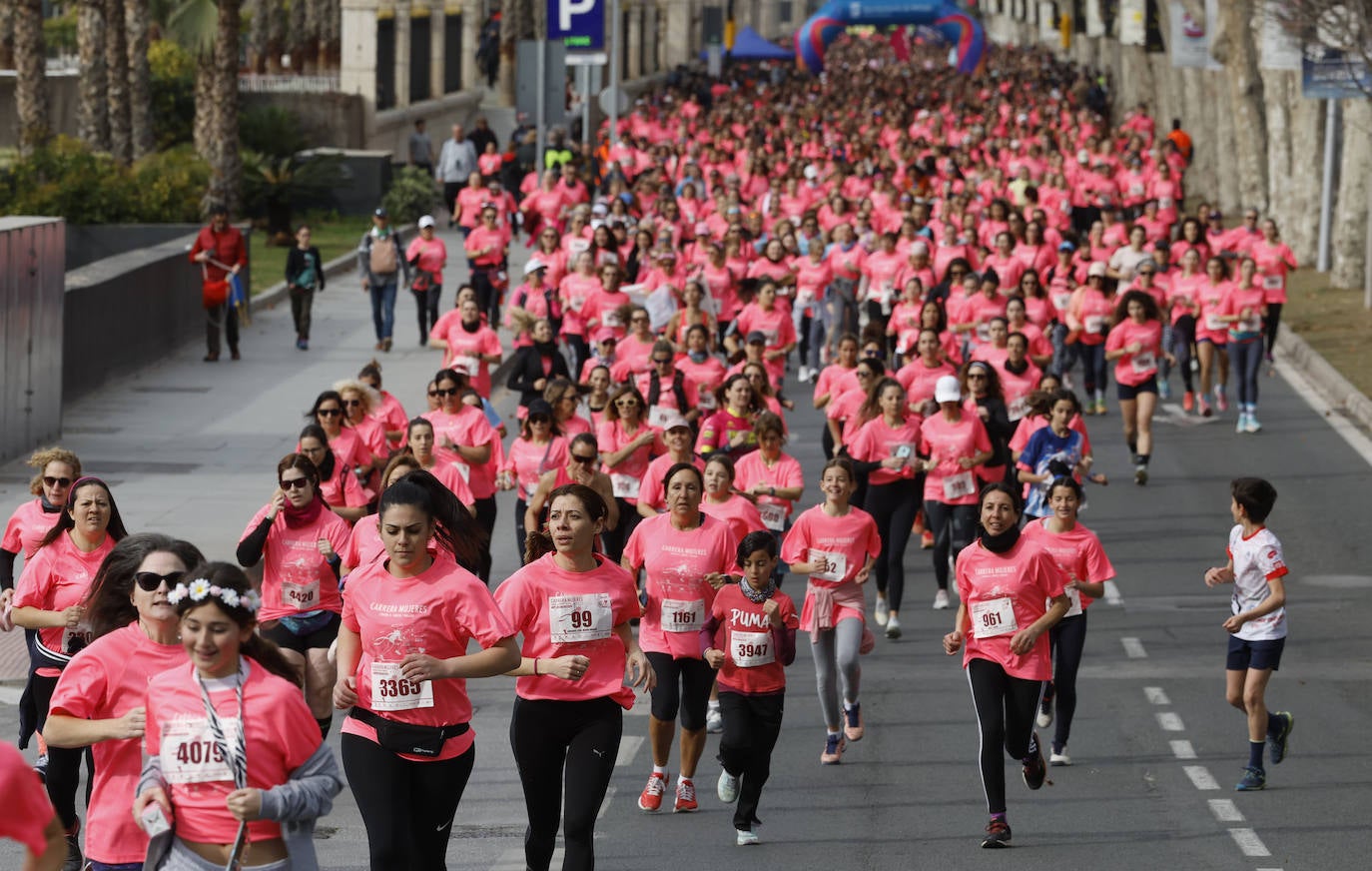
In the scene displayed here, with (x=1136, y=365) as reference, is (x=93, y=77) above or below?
above

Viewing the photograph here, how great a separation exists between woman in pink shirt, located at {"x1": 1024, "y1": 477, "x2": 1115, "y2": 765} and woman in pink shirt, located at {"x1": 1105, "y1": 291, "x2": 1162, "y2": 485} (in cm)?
839

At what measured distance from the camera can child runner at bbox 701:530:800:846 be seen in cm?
976

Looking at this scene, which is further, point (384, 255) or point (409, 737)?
point (384, 255)

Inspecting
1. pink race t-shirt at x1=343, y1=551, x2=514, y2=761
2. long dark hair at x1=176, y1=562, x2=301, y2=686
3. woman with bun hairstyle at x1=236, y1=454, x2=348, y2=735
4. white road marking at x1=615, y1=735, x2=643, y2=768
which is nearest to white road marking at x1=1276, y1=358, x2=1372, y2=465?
white road marking at x1=615, y1=735, x2=643, y2=768

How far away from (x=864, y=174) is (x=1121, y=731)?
26.3 meters

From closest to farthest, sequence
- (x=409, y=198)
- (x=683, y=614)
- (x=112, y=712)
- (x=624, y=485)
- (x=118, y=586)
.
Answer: (x=112, y=712) → (x=118, y=586) → (x=683, y=614) → (x=624, y=485) → (x=409, y=198)

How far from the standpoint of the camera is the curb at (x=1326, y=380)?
76.2ft

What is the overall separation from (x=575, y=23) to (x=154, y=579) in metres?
27.7

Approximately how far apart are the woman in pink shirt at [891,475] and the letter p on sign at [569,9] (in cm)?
2019

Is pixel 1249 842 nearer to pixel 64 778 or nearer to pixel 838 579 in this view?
pixel 838 579

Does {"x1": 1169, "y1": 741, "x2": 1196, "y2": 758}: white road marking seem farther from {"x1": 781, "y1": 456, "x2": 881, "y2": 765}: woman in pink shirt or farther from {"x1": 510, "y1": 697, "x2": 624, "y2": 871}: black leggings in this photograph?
{"x1": 510, "y1": 697, "x2": 624, "y2": 871}: black leggings

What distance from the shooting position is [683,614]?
9914 mm

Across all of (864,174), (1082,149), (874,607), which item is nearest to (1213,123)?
(1082,149)

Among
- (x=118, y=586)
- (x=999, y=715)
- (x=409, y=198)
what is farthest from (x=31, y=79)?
(x=118, y=586)
